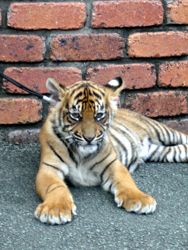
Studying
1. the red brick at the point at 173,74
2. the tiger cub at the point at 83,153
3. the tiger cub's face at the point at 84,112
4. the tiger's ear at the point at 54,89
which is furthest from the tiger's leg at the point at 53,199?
the red brick at the point at 173,74

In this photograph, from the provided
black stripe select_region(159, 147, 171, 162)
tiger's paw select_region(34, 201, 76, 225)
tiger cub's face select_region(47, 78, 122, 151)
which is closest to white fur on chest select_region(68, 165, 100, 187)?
tiger cub's face select_region(47, 78, 122, 151)

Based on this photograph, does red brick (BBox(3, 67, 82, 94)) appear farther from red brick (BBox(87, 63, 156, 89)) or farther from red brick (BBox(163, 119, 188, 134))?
red brick (BBox(163, 119, 188, 134))

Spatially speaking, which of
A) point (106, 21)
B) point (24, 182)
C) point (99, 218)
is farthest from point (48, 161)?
point (106, 21)

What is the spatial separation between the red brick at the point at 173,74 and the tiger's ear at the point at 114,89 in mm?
454

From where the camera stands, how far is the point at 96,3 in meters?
3.86

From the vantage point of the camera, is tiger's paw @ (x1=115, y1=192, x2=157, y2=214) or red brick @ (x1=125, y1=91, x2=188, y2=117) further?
red brick @ (x1=125, y1=91, x2=188, y2=117)

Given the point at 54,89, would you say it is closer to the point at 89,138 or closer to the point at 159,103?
the point at 89,138

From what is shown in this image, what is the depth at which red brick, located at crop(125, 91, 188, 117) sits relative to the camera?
13.2 feet

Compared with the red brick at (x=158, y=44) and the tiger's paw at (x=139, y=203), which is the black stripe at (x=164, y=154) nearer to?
the red brick at (x=158, y=44)

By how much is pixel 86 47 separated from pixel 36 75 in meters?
0.27

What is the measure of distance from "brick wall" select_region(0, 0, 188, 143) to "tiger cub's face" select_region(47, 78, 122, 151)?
0.42 metres

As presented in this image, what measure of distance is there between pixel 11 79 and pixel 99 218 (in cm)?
90

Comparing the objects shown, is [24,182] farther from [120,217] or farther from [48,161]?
[120,217]

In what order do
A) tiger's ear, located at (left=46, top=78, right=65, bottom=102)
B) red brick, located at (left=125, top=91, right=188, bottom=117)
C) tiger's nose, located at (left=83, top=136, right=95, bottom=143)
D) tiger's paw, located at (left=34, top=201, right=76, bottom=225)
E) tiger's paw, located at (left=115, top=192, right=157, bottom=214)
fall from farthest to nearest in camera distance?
1. red brick, located at (left=125, top=91, right=188, bottom=117)
2. tiger's ear, located at (left=46, top=78, right=65, bottom=102)
3. tiger's nose, located at (left=83, top=136, right=95, bottom=143)
4. tiger's paw, located at (left=115, top=192, right=157, bottom=214)
5. tiger's paw, located at (left=34, top=201, right=76, bottom=225)
